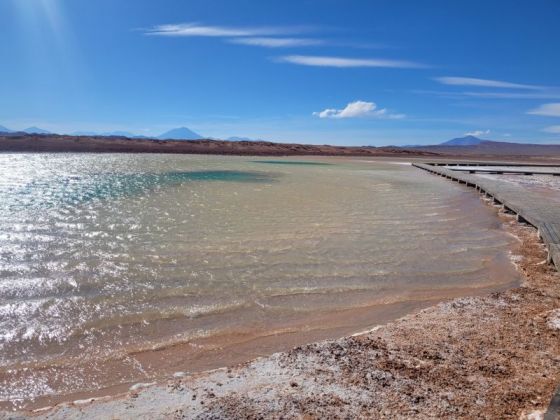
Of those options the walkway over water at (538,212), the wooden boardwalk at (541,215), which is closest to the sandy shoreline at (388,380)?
the wooden boardwalk at (541,215)

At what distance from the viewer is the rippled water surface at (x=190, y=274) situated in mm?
4641

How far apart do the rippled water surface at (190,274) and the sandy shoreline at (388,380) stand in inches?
24.6

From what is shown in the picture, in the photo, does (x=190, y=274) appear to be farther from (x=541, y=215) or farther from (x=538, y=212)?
(x=538, y=212)

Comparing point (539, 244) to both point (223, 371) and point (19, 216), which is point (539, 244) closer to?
point (223, 371)

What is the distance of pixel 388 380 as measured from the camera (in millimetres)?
3771

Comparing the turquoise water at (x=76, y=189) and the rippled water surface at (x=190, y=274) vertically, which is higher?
the turquoise water at (x=76, y=189)

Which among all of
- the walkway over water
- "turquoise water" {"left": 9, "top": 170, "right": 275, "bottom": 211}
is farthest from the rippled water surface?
the walkway over water

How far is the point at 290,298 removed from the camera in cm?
622

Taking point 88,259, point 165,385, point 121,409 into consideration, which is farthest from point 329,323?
point 88,259

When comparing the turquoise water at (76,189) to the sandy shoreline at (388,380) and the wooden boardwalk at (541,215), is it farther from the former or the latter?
the wooden boardwalk at (541,215)

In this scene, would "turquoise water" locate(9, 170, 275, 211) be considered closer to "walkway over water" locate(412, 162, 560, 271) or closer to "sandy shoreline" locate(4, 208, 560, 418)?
"sandy shoreline" locate(4, 208, 560, 418)

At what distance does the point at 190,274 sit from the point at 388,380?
4117 millimetres

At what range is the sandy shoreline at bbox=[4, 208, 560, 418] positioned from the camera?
335 cm

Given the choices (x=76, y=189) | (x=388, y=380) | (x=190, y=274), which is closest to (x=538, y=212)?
(x=190, y=274)
